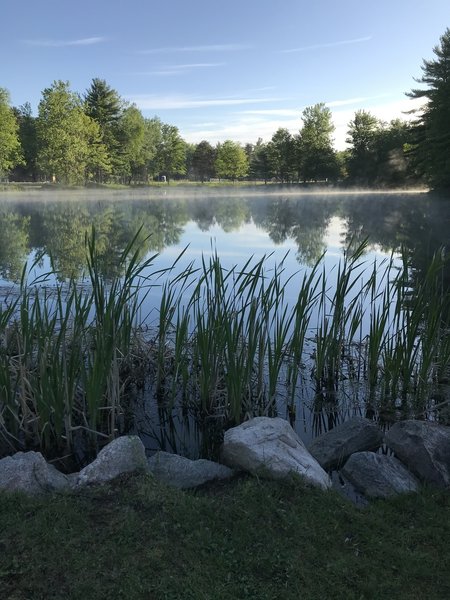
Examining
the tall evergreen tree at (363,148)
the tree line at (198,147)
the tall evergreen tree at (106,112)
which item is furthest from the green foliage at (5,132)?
the tall evergreen tree at (363,148)

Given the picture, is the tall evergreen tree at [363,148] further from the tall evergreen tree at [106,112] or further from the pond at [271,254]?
the pond at [271,254]

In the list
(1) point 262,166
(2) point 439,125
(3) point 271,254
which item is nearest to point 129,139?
(1) point 262,166

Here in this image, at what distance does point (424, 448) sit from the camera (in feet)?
9.90

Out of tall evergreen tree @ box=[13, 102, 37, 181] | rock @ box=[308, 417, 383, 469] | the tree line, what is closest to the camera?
rock @ box=[308, 417, 383, 469]

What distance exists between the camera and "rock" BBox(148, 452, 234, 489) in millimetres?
2760

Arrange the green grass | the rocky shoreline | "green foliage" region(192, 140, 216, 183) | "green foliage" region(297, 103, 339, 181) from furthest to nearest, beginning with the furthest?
"green foliage" region(192, 140, 216, 183) < "green foliage" region(297, 103, 339, 181) < the rocky shoreline < the green grass

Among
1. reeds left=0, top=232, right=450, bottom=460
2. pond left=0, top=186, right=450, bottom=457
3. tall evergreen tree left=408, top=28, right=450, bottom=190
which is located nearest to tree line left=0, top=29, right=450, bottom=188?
tall evergreen tree left=408, top=28, right=450, bottom=190

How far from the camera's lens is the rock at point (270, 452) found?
2701 mm

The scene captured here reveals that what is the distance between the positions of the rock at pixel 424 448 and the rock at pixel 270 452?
0.63 m

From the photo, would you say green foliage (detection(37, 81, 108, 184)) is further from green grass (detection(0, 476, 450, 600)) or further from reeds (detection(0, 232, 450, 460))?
green grass (detection(0, 476, 450, 600))

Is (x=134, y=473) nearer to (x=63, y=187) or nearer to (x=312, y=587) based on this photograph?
(x=312, y=587)

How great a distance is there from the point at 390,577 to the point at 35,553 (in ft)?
4.84

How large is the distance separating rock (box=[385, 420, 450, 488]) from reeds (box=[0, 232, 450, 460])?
647mm

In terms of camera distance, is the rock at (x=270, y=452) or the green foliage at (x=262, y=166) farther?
the green foliage at (x=262, y=166)
